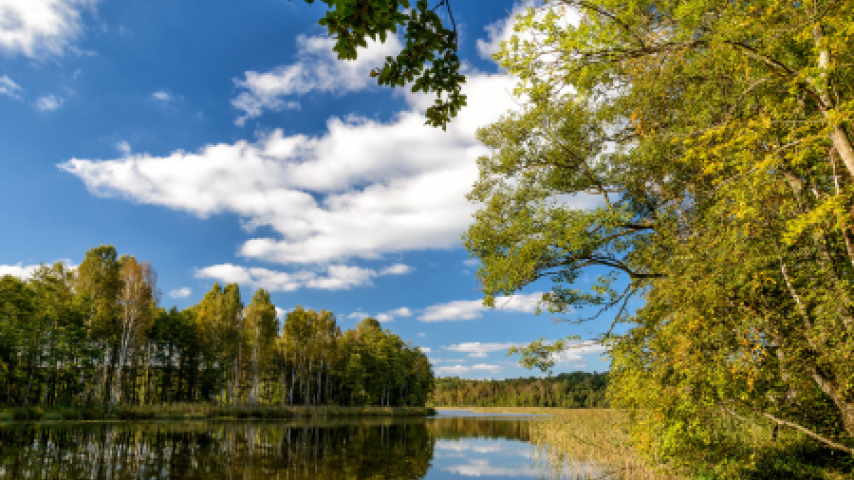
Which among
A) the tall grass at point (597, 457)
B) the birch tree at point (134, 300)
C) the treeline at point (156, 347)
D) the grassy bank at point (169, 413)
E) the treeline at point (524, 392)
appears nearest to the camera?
the tall grass at point (597, 457)

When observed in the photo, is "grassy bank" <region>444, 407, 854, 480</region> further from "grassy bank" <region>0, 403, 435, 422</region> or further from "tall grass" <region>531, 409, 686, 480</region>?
"grassy bank" <region>0, 403, 435, 422</region>

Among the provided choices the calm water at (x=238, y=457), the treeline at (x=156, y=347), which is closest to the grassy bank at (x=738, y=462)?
the calm water at (x=238, y=457)

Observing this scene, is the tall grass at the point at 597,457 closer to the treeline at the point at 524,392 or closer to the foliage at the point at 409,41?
the foliage at the point at 409,41

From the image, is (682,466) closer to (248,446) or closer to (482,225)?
(482,225)

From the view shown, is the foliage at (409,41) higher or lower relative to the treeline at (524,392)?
higher

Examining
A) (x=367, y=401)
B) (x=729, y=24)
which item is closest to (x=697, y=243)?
(x=729, y=24)

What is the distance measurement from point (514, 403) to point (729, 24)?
12078 centimetres

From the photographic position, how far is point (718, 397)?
A: 877 centimetres

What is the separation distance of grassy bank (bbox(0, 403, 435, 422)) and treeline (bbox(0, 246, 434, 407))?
1405 mm

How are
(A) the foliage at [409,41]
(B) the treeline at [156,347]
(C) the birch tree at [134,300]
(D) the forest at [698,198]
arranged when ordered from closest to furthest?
(A) the foliage at [409,41] → (D) the forest at [698,198] → (B) the treeline at [156,347] → (C) the birch tree at [134,300]

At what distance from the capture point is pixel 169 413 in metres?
33.9

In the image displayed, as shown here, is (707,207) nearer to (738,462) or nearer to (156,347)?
(738,462)

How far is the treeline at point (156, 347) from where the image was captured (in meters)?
32.3

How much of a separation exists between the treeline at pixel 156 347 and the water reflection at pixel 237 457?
13.2m
